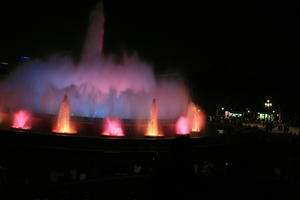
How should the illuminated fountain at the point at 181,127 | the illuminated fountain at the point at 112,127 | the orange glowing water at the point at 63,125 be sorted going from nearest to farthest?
Answer: the illuminated fountain at the point at 112,127 → the orange glowing water at the point at 63,125 → the illuminated fountain at the point at 181,127

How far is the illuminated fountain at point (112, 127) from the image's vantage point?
47.8 ft

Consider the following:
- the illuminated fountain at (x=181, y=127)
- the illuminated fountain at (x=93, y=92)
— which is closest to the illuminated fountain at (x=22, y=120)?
the illuminated fountain at (x=93, y=92)

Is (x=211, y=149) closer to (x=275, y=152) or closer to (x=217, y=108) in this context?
(x=275, y=152)

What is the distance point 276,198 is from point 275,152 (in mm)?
7016

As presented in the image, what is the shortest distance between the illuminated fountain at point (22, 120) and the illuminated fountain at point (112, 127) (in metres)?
3.95

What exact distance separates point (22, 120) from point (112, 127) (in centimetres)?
495

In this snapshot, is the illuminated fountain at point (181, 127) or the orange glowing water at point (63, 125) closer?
the orange glowing water at point (63, 125)

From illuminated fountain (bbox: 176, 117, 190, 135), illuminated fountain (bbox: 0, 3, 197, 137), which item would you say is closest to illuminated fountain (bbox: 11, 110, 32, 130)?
illuminated fountain (bbox: 0, 3, 197, 137)

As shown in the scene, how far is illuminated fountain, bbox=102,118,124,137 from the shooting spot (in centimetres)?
1458

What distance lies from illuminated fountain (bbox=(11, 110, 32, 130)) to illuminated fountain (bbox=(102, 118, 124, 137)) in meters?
3.95

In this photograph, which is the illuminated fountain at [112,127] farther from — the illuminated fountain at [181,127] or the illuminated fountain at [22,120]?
the illuminated fountain at [22,120]

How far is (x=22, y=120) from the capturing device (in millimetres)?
15180

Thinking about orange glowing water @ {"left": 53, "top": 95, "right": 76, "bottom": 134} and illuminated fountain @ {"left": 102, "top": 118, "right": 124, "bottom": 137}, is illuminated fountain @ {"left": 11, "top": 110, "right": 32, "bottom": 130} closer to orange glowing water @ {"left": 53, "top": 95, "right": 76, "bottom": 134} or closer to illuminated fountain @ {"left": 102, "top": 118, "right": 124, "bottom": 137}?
orange glowing water @ {"left": 53, "top": 95, "right": 76, "bottom": 134}

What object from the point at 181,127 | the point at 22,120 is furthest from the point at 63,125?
the point at 181,127
